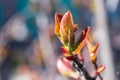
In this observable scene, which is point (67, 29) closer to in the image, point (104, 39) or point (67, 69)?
point (67, 69)

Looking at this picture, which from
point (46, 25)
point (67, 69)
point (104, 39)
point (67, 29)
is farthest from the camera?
point (46, 25)

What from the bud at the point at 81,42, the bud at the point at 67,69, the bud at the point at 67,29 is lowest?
the bud at the point at 67,69

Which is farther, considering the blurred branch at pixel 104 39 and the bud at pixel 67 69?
the blurred branch at pixel 104 39

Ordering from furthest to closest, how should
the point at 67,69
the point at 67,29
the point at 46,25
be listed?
the point at 46,25
the point at 67,69
the point at 67,29

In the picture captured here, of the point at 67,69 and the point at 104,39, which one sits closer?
the point at 67,69

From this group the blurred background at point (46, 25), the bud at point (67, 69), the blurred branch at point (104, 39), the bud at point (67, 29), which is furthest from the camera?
the blurred background at point (46, 25)

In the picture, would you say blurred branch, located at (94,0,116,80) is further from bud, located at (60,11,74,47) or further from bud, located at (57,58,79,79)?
bud, located at (60,11,74,47)

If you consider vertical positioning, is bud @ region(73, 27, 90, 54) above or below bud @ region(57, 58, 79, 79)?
above

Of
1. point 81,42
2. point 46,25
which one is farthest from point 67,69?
point 46,25

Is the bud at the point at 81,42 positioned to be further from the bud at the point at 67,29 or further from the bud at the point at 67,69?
the bud at the point at 67,69

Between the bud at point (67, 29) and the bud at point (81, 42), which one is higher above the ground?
the bud at point (67, 29)

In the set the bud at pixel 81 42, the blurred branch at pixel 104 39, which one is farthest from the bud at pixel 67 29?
the blurred branch at pixel 104 39

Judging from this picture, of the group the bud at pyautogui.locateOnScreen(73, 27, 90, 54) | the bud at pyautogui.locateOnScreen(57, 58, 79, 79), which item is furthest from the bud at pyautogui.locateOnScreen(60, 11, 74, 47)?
the bud at pyautogui.locateOnScreen(57, 58, 79, 79)
